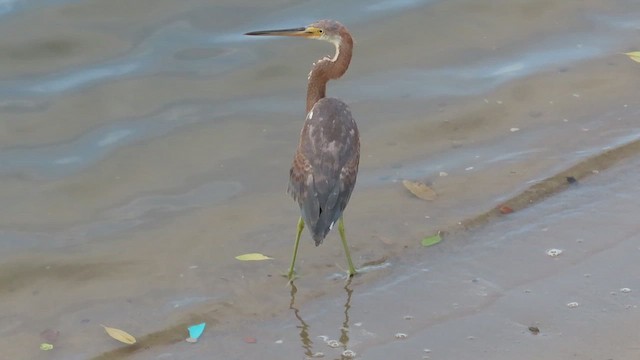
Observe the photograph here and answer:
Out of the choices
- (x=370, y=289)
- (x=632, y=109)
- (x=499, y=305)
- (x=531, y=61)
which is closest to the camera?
(x=499, y=305)

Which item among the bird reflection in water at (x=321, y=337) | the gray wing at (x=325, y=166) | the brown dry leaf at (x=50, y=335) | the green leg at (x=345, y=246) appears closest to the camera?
the bird reflection in water at (x=321, y=337)

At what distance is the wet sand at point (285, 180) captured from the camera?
5.82 meters

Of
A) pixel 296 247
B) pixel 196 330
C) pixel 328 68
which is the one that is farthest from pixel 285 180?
pixel 196 330

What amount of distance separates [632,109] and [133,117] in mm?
3551

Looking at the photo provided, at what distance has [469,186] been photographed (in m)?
7.25

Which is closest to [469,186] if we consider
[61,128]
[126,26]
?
[61,128]

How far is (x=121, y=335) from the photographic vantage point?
5906mm

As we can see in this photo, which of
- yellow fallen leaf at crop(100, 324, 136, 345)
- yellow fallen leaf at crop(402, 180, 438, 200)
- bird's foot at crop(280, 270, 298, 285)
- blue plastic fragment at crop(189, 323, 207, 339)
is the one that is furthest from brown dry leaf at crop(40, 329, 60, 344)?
yellow fallen leaf at crop(402, 180, 438, 200)

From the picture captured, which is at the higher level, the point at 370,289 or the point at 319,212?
the point at 319,212

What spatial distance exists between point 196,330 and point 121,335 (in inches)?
15.2

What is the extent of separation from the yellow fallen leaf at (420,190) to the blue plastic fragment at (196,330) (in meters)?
1.87

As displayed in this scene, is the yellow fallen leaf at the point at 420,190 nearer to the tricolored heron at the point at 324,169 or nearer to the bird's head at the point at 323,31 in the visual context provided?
the tricolored heron at the point at 324,169

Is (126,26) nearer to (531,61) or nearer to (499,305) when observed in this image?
(531,61)

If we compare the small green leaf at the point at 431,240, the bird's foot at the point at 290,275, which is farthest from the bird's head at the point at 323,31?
the bird's foot at the point at 290,275
